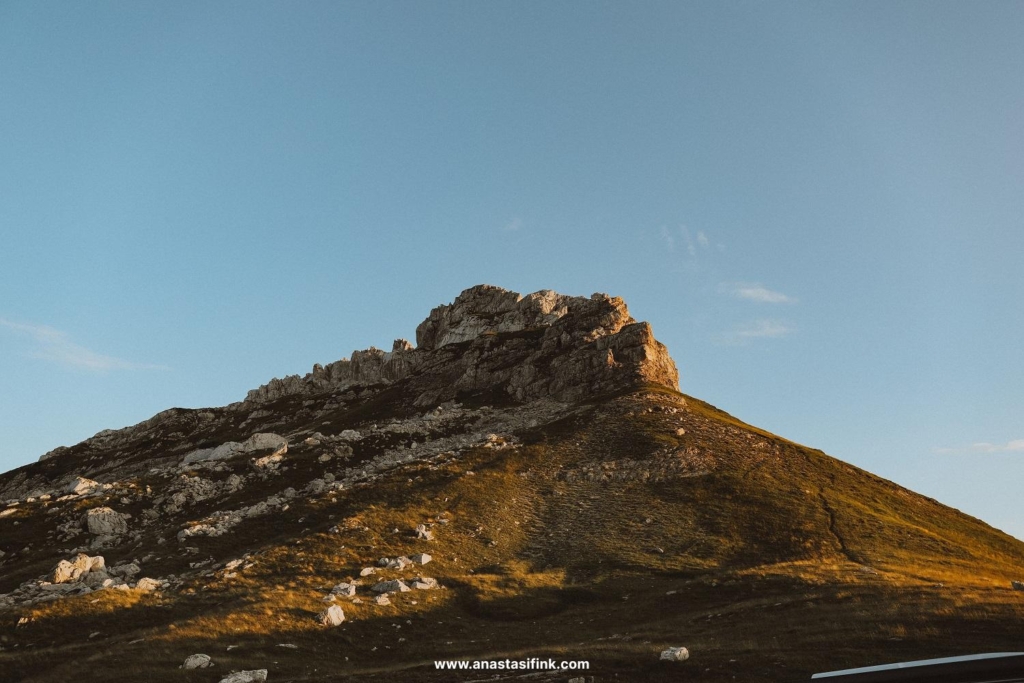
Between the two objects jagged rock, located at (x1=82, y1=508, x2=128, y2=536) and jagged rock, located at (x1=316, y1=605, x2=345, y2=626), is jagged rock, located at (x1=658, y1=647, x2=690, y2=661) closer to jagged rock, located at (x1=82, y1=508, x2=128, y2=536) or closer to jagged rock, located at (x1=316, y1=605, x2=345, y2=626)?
jagged rock, located at (x1=316, y1=605, x2=345, y2=626)

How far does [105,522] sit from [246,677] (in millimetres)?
44077

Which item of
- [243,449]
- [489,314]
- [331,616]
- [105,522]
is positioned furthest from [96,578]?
[489,314]

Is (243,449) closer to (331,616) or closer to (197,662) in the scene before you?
(331,616)

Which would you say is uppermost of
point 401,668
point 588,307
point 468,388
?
point 588,307

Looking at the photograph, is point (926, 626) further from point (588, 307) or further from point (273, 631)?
point (588, 307)

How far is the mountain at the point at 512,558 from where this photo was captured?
39.4m

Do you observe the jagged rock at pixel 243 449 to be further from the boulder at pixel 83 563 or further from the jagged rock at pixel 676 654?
the jagged rock at pixel 676 654

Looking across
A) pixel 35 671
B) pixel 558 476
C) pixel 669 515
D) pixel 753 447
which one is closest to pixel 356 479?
pixel 558 476

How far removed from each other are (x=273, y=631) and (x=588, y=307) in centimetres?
11493

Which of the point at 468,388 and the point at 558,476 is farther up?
the point at 468,388

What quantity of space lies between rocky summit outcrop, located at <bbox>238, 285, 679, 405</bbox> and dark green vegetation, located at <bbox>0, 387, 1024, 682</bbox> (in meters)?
28.6

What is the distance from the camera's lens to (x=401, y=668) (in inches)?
1550

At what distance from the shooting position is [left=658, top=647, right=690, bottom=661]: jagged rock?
3462 cm

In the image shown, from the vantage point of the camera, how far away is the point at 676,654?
1373 inches
